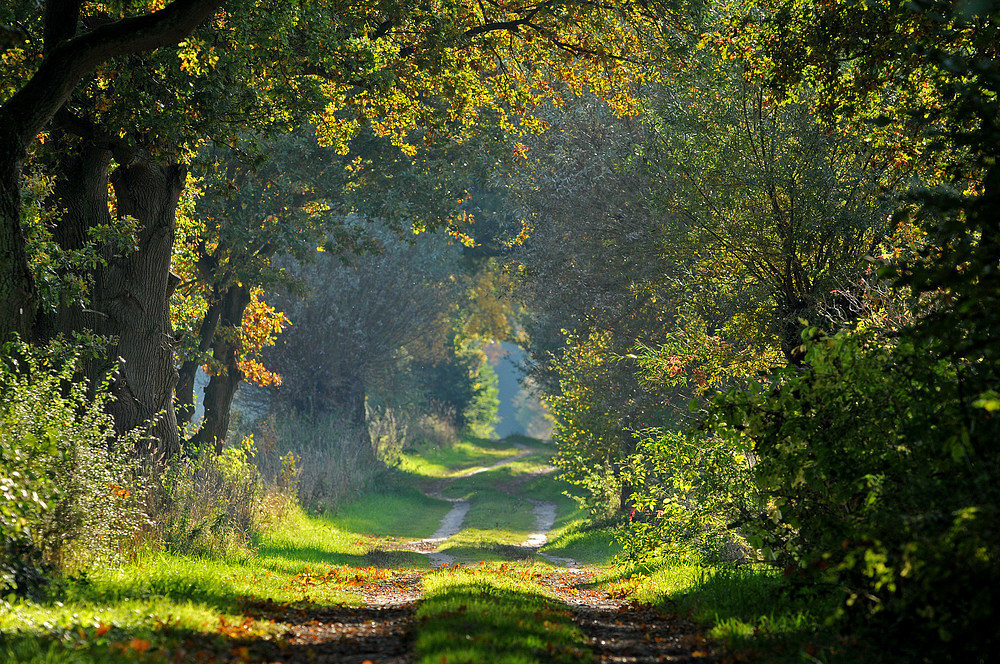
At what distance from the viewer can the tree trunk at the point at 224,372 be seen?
22.9 metres

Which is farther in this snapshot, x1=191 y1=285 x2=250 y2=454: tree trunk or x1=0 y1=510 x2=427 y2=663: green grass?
x1=191 y1=285 x2=250 y2=454: tree trunk

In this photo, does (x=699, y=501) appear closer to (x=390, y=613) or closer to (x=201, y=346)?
(x=390, y=613)

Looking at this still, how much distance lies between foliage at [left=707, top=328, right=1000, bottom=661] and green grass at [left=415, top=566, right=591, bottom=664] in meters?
2.06

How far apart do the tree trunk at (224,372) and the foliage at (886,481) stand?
1742 cm

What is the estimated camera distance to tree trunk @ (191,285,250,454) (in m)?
22.9

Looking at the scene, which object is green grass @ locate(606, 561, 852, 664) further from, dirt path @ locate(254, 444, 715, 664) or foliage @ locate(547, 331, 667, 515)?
foliage @ locate(547, 331, 667, 515)

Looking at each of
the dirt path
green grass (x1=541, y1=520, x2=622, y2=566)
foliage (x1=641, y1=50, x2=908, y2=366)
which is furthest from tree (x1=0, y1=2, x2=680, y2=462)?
green grass (x1=541, y1=520, x2=622, y2=566)

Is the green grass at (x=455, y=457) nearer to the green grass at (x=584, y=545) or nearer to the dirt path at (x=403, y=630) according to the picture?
the green grass at (x=584, y=545)

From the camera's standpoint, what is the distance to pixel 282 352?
36938 mm

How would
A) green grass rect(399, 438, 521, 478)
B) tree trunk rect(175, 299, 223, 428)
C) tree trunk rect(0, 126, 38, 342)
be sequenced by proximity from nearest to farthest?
tree trunk rect(0, 126, 38, 342) → tree trunk rect(175, 299, 223, 428) → green grass rect(399, 438, 521, 478)

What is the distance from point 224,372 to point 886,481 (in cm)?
1871

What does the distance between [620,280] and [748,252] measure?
1051cm

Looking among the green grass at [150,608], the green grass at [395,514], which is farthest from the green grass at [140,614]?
the green grass at [395,514]

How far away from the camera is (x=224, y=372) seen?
73.7 ft
